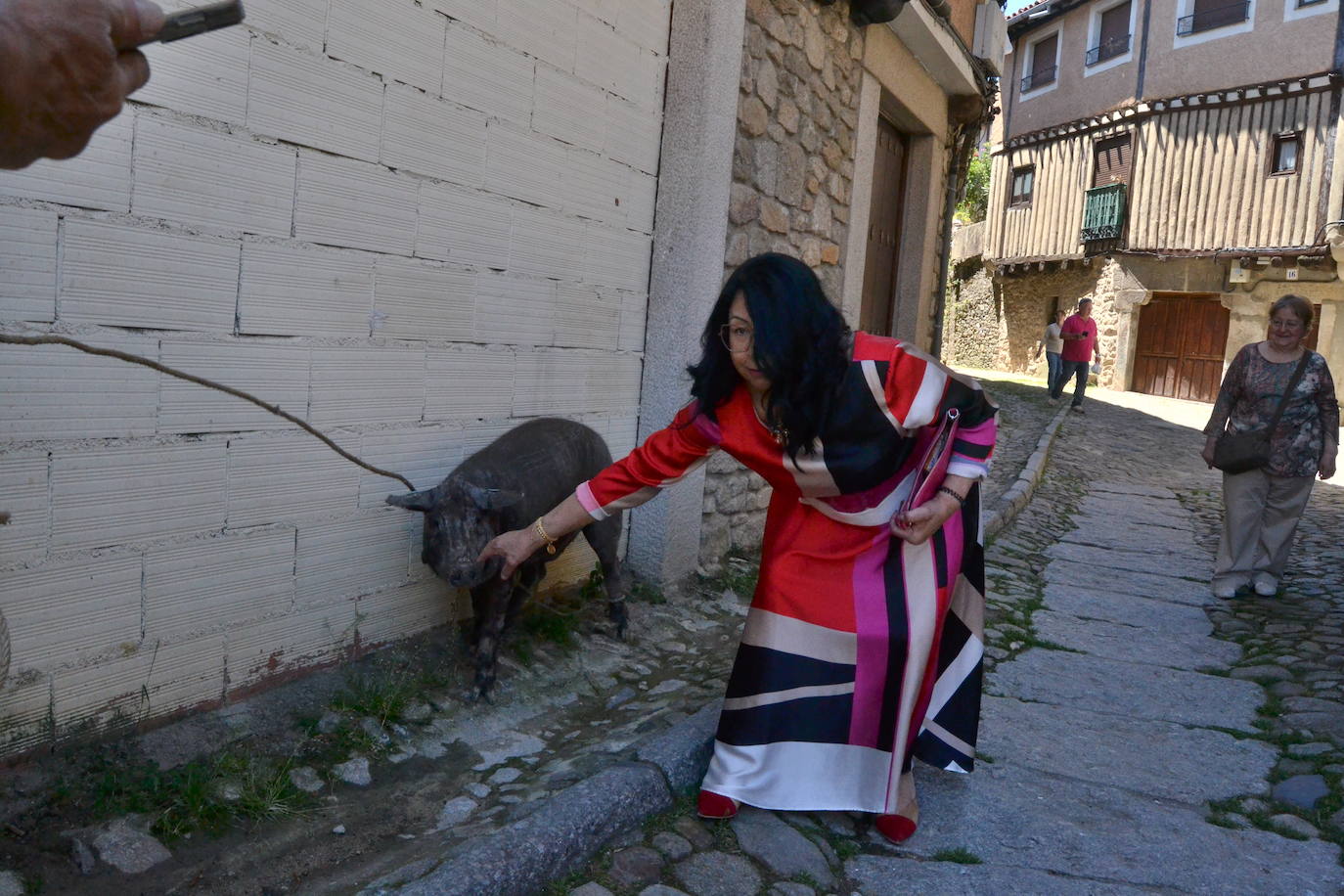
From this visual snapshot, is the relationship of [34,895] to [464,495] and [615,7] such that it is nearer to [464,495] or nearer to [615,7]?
[464,495]

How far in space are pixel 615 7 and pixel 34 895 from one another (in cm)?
390

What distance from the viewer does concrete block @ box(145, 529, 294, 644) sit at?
2.88 metres

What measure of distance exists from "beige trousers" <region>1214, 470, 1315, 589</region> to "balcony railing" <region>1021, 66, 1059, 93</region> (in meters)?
21.2

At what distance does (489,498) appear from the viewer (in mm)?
3355

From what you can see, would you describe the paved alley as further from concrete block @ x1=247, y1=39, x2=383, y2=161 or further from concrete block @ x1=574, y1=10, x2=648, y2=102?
concrete block @ x1=574, y1=10, x2=648, y2=102

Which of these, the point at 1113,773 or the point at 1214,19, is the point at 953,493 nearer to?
the point at 1113,773

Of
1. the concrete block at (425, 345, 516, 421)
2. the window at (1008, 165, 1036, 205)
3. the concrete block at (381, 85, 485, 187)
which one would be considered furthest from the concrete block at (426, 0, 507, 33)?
the window at (1008, 165, 1036, 205)

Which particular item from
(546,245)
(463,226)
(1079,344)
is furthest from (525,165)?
(1079,344)

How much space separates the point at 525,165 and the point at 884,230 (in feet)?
17.0

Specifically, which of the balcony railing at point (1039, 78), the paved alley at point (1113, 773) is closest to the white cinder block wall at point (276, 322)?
the paved alley at point (1113, 773)

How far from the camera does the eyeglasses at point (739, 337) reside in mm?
2785

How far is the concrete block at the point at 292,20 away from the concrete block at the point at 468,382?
1.11 m

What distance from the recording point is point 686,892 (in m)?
2.64

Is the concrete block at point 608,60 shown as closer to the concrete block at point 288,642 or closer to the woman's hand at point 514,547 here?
the woman's hand at point 514,547
